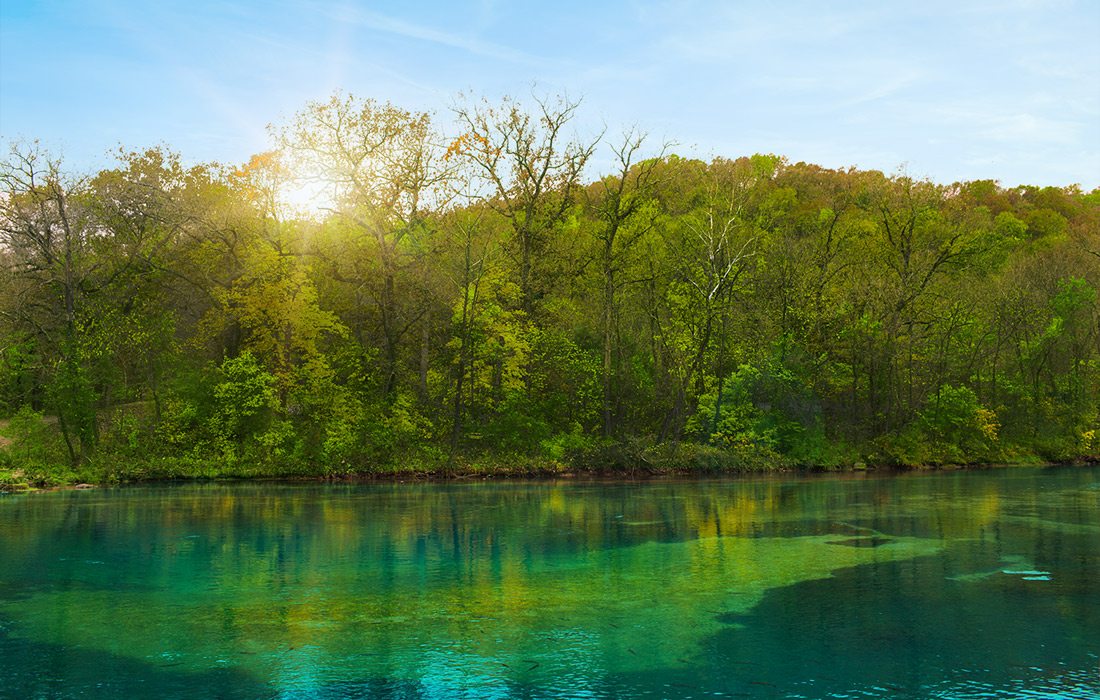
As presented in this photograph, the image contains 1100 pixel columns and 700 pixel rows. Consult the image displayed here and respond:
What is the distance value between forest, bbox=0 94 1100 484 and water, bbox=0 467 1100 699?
1288 centimetres


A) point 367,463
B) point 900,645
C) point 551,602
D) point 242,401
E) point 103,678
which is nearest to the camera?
point 103,678

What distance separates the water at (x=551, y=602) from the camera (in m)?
9.38

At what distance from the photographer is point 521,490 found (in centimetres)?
3175

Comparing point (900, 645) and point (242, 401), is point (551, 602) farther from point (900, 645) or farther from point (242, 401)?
point (242, 401)

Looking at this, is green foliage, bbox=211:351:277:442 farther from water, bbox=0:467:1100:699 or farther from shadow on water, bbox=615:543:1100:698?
shadow on water, bbox=615:543:1100:698

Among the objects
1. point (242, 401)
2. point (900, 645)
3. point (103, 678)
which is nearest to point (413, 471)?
point (242, 401)

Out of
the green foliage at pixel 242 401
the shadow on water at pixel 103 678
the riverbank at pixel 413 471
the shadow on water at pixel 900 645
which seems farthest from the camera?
the green foliage at pixel 242 401

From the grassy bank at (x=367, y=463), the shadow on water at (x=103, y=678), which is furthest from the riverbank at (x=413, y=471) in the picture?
the shadow on water at (x=103, y=678)

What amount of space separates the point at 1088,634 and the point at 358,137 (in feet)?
122

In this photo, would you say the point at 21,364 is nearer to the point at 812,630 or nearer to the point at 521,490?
the point at 521,490

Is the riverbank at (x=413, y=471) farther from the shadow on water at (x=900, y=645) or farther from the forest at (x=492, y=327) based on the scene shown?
the shadow on water at (x=900, y=645)

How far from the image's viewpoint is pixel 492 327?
4178 centimetres

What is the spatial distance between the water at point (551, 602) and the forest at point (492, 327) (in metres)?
12.9

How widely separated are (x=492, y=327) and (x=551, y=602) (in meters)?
29.2
